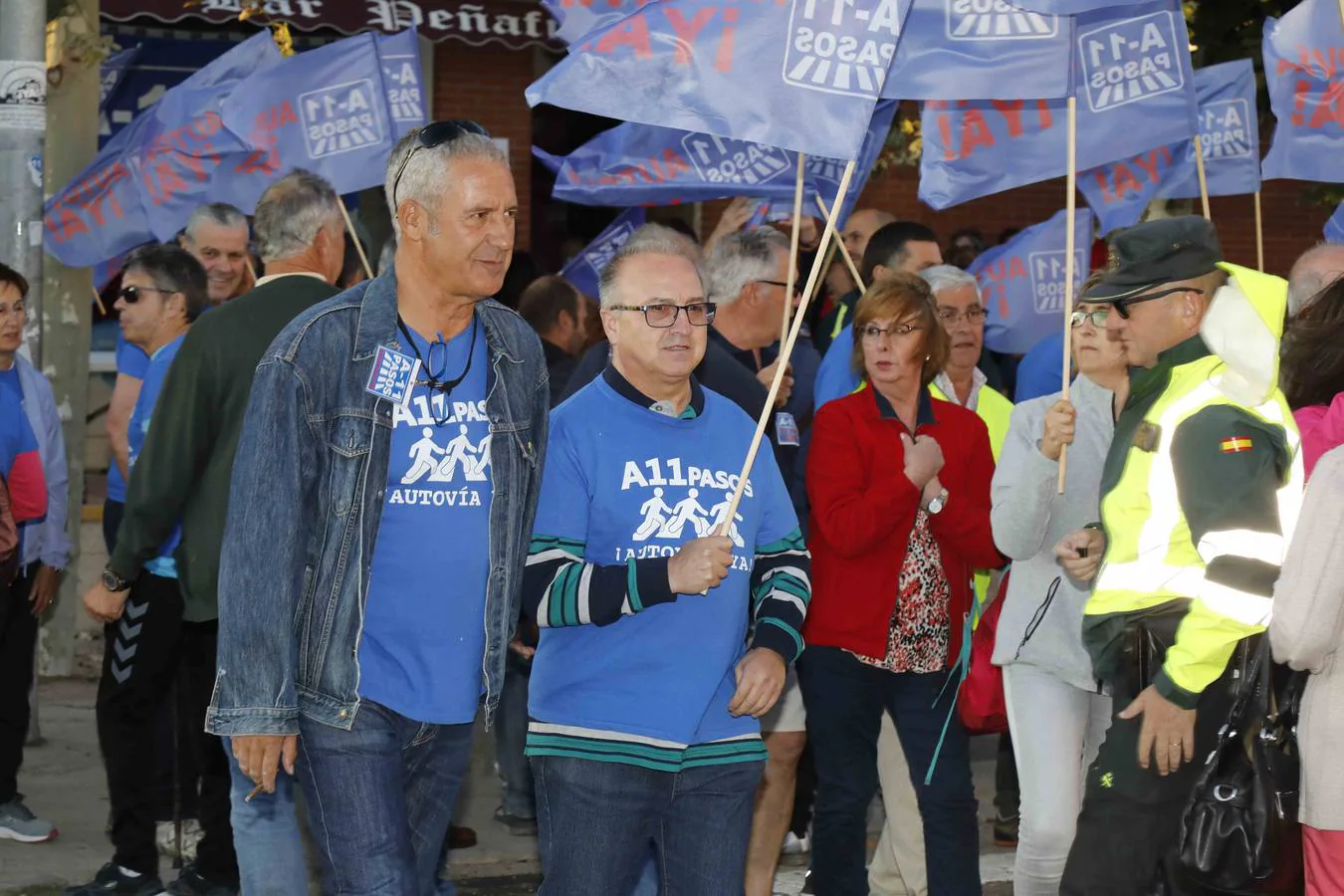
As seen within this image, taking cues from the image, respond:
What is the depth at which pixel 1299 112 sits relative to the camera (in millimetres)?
8328

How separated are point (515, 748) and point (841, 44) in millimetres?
3701

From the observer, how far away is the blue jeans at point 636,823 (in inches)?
177

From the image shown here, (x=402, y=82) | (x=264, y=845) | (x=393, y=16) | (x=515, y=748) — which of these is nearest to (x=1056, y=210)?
(x=393, y=16)

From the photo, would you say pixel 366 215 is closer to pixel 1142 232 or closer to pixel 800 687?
pixel 800 687

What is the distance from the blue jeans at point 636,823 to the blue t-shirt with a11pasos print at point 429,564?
39 centimetres

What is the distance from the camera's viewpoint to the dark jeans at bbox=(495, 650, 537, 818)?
7.87 metres

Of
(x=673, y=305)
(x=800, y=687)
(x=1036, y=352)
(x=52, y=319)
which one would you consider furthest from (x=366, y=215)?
(x=673, y=305)

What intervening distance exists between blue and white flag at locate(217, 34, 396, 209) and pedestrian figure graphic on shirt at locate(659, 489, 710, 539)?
4.97 m

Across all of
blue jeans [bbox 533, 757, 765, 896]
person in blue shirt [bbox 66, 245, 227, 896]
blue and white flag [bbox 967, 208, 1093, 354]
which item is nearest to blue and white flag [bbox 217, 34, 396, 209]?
person in blue shirt [bbox 66, 245, 227, 896]

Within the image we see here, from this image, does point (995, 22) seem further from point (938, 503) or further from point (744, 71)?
→ point (938, 503)

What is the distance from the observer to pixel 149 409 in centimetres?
710

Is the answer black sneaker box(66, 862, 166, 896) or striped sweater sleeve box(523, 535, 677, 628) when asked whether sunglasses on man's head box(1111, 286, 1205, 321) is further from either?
black sneaker box(66, 862, 166, 896)

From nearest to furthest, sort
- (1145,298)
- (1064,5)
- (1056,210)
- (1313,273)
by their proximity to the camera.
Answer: (1145,298), (1064,5), (1313,273), (1056,210)

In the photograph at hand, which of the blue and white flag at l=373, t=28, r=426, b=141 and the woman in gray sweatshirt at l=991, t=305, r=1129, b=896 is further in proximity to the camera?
the blue and white flag at l=373, t=28, r=426, b=141
